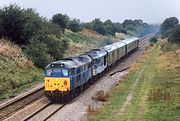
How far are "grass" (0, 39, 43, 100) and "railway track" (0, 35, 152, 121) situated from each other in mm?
1652

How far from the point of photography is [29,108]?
27.2m

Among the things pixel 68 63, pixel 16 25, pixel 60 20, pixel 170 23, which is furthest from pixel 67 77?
pixel 170 23

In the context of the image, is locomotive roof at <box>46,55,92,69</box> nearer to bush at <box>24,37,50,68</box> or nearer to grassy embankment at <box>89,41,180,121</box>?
grassy embankment at <box>89,41,180,121</box>

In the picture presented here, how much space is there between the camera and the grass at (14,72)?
33.8 meters

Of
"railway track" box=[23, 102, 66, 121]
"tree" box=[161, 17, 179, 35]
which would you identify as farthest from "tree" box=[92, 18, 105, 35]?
"railway track" box=[23, 102, 66, 121]

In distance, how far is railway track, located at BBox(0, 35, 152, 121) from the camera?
24344 mm

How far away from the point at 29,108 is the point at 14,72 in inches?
429

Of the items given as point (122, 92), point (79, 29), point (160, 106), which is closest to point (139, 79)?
point (122, 92)

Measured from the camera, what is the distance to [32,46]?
152 feet

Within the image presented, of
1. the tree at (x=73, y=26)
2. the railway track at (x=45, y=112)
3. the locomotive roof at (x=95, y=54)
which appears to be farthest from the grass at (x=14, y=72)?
the tree at (x=73, y=26)

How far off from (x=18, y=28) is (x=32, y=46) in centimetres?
363

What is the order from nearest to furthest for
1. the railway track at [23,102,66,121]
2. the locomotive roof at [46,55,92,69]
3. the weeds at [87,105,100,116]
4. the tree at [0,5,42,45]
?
1. the railway track at [23,102,66,121]
2. the weeds at [87,105,100,116]
3. the locomotive roof at [46,55,92,69]
4. the tree at [0,5,42,45]

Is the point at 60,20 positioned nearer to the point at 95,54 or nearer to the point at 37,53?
the point at 37,53

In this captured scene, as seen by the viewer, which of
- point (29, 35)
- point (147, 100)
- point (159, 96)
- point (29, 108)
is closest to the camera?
point (147, 100)
